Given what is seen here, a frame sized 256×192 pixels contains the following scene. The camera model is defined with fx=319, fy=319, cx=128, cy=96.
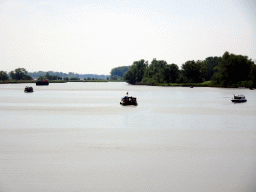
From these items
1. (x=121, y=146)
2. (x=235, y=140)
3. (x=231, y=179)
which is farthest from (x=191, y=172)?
(x=235, y=140)

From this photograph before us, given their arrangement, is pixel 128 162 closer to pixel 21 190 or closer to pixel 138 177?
pixel 138 177

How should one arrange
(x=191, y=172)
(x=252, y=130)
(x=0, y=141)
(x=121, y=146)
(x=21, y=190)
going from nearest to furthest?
1. (x=21, y=190)
2. (x=191, y=172)
3. (x=121, y=146)
4. (x=0, y=141)
5. (x=252, y=130)

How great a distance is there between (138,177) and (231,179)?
6.46 metres

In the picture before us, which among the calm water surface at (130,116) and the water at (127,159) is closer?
the water at (127,159)

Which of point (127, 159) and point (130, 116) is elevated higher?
point (127, 159)

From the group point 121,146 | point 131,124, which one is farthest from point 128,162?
point 131,124

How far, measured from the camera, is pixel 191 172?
77.5 ft

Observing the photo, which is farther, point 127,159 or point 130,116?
point 130,116

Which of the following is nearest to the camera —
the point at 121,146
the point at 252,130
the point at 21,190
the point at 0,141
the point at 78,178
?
the point at 21,190

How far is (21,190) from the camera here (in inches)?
790

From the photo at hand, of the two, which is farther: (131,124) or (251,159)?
(131,124)

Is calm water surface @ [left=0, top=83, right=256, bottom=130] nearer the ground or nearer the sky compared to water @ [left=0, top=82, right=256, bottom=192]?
nearer the ground

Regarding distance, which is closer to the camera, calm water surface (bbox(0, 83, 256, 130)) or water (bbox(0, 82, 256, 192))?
water (bbox(0, 82, 256, 192))

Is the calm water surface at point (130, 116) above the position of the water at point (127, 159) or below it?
below
